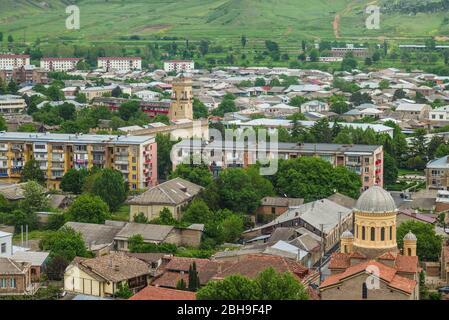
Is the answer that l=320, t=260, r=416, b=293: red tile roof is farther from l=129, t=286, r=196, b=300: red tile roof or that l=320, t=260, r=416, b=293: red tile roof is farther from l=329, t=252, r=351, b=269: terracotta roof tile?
l=129, t=286, r=196, b=300: red tile roof

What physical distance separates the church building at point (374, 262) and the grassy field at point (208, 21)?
204 feet

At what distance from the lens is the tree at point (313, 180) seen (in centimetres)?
2275

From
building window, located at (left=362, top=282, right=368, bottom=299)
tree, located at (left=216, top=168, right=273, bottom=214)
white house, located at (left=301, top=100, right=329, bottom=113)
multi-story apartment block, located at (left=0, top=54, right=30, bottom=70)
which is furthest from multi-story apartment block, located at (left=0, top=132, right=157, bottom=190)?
multi-story apartment block, located at (left=0, top=54, right=30, bottom=70)

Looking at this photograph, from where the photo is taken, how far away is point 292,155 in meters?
25.8

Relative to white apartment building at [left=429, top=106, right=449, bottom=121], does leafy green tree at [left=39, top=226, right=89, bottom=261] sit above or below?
below

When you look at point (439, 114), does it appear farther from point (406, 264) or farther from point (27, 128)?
point (406, 264)

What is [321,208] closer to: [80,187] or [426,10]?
[80,187]

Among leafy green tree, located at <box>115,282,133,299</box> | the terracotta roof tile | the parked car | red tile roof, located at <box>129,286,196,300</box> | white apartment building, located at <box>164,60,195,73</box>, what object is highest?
white apartment building, located at <box>164,60,195,73</box>

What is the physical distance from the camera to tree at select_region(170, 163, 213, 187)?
23484mm

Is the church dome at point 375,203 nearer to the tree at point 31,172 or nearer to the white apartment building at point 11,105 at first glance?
the tree at point 31,172

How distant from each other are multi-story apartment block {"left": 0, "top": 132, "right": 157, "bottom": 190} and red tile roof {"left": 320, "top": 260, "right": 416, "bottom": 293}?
12.4 m

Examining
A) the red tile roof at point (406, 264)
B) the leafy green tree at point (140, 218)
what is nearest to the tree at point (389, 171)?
the leafy green tree at point (140, 218)
